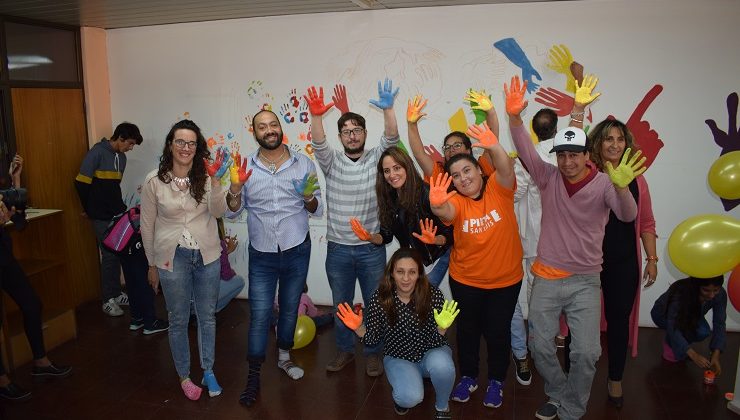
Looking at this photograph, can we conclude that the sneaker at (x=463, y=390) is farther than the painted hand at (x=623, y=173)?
Yes

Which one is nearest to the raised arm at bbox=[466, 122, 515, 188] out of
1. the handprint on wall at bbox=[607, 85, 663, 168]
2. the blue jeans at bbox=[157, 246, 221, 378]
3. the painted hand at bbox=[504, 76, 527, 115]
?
the painted hand at bbox=[504, 76, 527, 115]

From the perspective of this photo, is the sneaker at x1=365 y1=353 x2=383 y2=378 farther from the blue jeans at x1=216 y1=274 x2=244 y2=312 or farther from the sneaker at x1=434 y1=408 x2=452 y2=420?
the blue jeans at x1=216 y1=274 x2=244 y2=312

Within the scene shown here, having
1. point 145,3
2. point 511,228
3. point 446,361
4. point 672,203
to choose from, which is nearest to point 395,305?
point 446,361

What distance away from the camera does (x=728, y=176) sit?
2832 mm

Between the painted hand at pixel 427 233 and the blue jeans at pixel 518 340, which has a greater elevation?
the painted hand at pixel 427 233

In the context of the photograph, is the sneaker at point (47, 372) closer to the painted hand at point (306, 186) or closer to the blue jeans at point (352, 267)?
the blue jeans at point (352, 267)

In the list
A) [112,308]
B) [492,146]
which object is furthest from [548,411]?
[112,308]

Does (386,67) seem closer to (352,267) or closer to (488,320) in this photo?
(352,267)

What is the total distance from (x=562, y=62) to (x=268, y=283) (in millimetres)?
2505

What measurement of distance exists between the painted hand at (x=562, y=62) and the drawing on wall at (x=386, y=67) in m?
0.76

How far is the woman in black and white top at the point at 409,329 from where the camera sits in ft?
8.74

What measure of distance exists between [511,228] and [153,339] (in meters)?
2.68

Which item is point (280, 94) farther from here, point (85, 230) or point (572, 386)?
point (572, 386)

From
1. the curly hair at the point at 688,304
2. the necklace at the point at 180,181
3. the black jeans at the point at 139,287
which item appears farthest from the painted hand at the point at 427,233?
the black jeans at the point at 139,287
